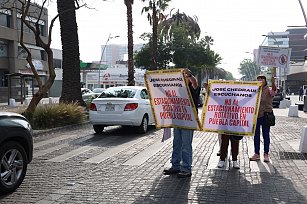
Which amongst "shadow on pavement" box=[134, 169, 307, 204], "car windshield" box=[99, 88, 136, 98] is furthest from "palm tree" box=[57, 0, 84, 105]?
"shadow on pavement" box=[134, 169, 307, 204]

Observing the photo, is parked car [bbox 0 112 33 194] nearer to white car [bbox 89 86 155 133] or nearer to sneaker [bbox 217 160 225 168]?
sneaker [bbox 217 160 225 168]

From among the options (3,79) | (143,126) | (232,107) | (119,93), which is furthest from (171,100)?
(3,79)

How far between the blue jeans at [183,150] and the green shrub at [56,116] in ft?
25.8

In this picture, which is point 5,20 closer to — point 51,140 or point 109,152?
point 51,140

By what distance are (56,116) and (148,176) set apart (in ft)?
26.9

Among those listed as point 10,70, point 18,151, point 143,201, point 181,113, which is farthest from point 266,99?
point 10,70

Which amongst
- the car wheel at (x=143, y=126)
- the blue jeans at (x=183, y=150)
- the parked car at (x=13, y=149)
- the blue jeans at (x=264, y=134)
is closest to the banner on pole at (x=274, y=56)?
the car wheel at (x=143, y=126)

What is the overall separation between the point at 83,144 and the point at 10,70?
122ft

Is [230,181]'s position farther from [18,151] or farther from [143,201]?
[18,151]

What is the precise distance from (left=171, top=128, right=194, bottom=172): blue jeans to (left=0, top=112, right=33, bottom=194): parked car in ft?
7.99

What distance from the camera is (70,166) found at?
7648 millimetres

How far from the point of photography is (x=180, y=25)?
54562 mm

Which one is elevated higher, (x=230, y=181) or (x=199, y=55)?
(x=199, y=55)

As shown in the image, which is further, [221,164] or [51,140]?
[51,140]
